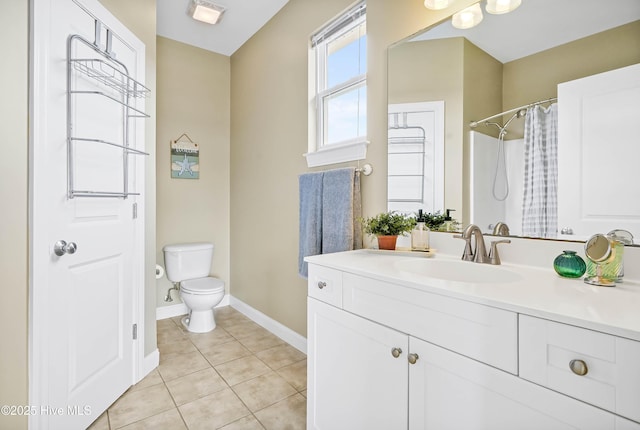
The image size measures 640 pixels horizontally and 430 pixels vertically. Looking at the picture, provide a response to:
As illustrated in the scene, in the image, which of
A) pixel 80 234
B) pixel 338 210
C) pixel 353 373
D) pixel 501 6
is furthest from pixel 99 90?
pixel 501 6

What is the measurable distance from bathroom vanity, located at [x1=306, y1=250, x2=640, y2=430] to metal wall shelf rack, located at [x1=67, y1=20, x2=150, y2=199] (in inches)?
45.1

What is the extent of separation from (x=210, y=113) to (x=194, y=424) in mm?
2859

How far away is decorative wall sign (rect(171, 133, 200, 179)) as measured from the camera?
3211 millimetres

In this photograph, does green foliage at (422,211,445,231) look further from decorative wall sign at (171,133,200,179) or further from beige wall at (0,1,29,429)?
decorative wall sign at (171,133,200,179)

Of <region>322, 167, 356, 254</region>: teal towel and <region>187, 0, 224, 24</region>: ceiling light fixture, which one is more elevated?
<region>187, 0, 224, 24</region>: ceiling light fixture

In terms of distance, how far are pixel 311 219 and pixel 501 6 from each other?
146 cm

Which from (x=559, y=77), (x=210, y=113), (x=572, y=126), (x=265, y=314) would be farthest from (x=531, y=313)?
(x=210, y=113)

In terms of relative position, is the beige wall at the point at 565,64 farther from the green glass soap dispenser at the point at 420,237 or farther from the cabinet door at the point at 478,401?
the cabinet door at the point at 478,401

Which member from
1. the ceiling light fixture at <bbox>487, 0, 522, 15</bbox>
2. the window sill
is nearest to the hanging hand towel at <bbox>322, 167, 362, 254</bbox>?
the window sill

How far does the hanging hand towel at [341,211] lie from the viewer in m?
1.91

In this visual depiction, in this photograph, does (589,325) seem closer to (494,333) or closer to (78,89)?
(494,333)

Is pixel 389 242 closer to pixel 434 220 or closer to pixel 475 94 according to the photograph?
pixel 434 220

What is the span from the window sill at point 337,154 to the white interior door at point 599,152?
989 millimetres

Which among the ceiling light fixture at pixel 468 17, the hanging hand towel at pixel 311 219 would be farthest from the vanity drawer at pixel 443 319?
the ceiling light fixture at pixel 468 17
